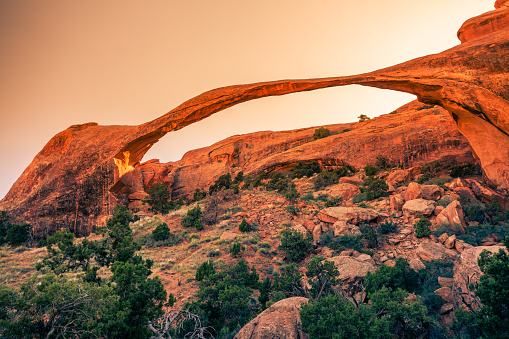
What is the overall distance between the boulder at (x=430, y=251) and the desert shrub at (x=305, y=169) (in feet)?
48.8

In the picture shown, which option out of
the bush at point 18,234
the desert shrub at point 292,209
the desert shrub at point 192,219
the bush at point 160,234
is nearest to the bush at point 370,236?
the desert shrub at point 292,209

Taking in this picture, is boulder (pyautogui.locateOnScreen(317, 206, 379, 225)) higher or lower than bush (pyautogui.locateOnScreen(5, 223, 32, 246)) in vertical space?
lower

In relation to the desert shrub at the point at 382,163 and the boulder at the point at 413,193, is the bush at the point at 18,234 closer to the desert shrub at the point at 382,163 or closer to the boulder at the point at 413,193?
the boulder at the point at 413,193

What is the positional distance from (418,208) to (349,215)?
2858 millimetres

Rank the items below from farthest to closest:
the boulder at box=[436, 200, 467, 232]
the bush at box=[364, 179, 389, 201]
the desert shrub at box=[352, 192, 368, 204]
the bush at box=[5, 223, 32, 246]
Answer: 1. the desert shrub at box=[352, 192, 368, 204]
2. the bush at box=[364, 179, 389, 201]
3. the bush at box=[5, 223, 32, 246]
4. the boulder at box=[436, 200, 467, 232]

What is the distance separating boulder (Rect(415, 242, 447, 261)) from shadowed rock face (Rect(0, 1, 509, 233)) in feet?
13.8

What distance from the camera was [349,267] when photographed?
8203 millimetres

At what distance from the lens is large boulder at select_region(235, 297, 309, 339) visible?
5082 millimetres

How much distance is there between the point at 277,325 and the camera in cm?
524

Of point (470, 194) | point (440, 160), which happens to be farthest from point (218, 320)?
point (440, 160)

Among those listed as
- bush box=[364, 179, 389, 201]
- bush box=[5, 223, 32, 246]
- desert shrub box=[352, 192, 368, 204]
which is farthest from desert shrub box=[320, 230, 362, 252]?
bush box=[5, 223, 32, 246]

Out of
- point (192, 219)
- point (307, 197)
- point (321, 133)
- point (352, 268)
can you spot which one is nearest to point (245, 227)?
point (192, 219)

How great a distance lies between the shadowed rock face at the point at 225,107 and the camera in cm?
934

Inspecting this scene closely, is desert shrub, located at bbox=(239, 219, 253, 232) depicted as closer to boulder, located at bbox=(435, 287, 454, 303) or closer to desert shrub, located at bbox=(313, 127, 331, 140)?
boulder, located at bbox=(435, 287, 454, 303)
